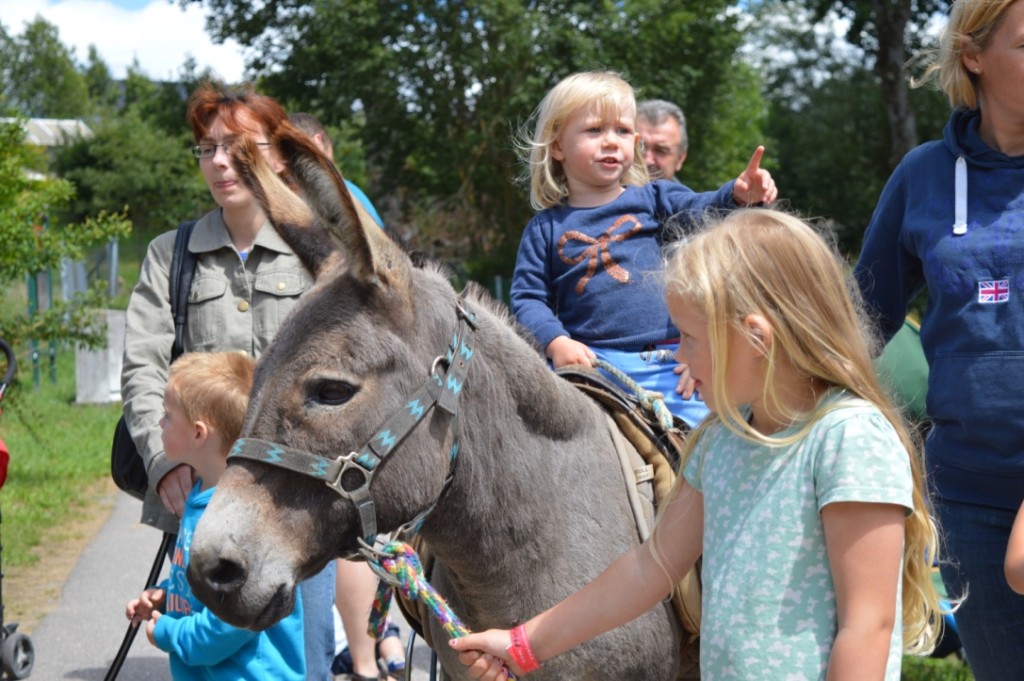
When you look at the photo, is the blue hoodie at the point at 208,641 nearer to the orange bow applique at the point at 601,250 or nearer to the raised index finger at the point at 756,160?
the orange bow applique at the point at 601,250

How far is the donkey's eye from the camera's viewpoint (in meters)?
2.26

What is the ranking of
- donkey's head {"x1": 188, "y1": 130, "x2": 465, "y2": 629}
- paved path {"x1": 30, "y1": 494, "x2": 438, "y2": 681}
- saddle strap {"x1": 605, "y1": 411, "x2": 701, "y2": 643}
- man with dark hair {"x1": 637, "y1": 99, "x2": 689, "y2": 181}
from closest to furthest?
donkey's head {"x1": 188, "y1": 130, "x2": 465, "y2": 629} → saddle strap {"x1": 605, "y1": 411, "x2": 701, "y2": 643} → paved path {"x1": 30, "y1": 494, "x2": 438, "y2": 681} → man with dark hair {"x1": 637, "y1": 99, "x2": 689, "y2": 181}

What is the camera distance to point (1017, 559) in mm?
2078

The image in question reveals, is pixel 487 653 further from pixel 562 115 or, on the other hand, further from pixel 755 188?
pixel 562 115

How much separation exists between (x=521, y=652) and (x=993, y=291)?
131 centimetres

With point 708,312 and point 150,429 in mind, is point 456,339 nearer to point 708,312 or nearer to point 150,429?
point 708,312

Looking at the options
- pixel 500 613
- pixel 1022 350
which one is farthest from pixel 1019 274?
pixel 500 613

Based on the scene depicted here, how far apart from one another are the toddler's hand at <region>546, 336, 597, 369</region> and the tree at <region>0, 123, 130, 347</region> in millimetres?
6198

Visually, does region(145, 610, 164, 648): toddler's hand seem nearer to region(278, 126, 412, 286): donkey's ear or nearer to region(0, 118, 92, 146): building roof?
region(278, 126, 412, 286): donkey's ear

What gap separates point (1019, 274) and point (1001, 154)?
316 millimetres

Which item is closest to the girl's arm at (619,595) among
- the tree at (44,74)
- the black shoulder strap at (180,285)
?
the black shoulder strap at (180,285)

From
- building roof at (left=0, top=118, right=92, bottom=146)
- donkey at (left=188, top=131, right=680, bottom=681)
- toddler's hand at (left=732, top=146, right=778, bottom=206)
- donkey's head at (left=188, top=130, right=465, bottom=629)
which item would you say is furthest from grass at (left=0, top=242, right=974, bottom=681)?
building roof at (left=0, top=118, right=92, bottom=146)

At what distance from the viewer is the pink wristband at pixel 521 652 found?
2.26 metres

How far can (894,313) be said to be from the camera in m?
2.91
